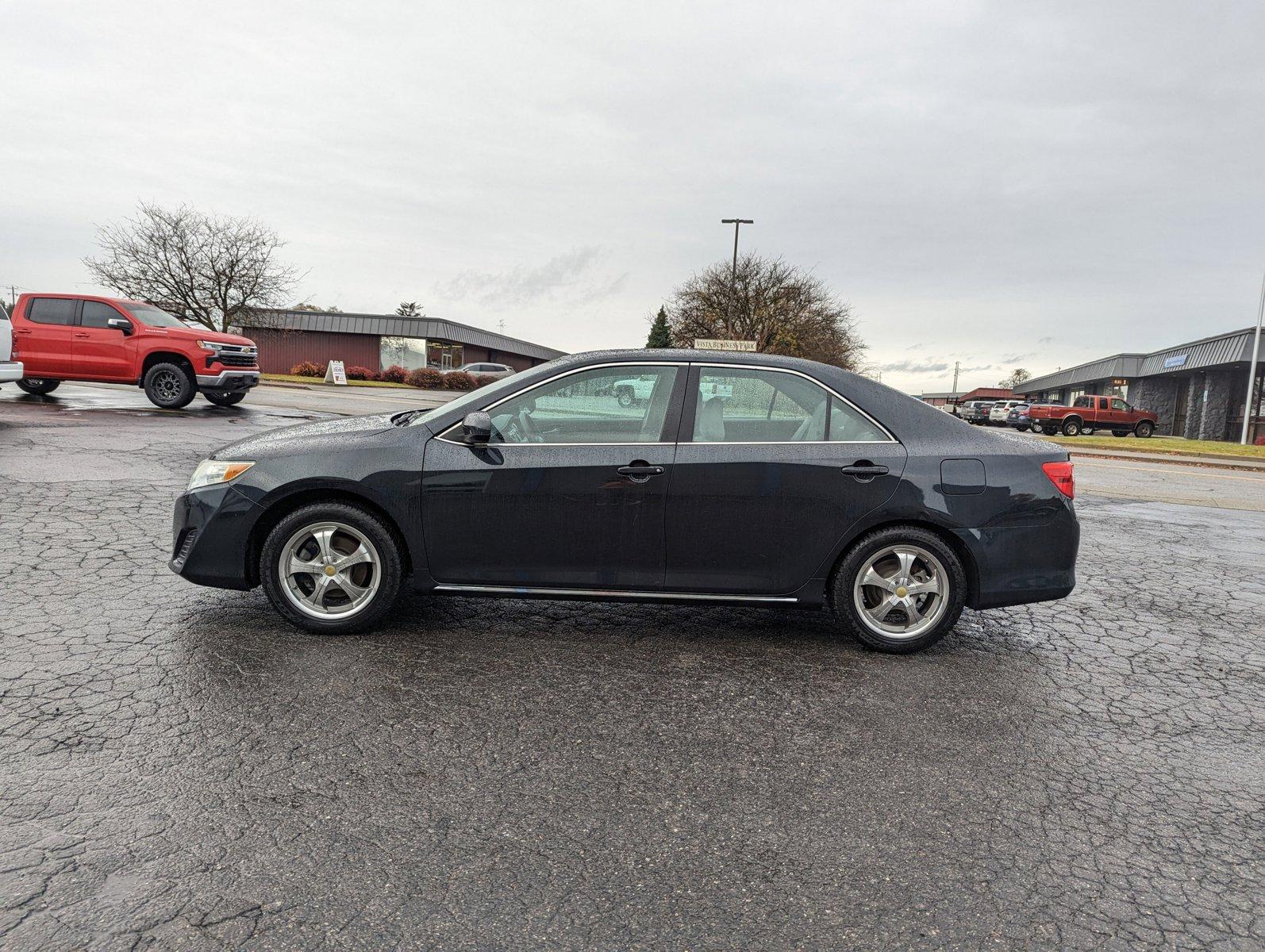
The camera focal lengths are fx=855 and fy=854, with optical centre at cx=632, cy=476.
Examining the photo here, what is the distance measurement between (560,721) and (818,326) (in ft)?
162

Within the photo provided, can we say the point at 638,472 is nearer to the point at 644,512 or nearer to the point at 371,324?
the point at 644,512

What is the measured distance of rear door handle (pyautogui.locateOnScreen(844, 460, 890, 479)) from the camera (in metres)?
4.33

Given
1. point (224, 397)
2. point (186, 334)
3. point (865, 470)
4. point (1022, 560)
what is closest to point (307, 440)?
point (865, 470)

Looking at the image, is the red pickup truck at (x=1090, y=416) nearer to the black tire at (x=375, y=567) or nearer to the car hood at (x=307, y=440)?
the car hood at (x=307, y=440)

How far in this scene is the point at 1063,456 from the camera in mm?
4551

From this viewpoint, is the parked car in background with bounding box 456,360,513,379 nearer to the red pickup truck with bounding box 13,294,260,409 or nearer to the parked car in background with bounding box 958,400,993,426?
the parked car in background with bounding box 958,400,993,426

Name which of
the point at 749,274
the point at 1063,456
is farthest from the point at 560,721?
the point at 749,274

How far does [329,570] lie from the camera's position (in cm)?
436

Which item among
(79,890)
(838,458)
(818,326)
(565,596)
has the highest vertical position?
(818,326)

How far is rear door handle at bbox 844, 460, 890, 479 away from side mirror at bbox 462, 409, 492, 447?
1.81 metres

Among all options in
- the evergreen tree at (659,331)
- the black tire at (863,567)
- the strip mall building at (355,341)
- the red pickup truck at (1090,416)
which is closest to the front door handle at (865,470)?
the black tire at (863,567)

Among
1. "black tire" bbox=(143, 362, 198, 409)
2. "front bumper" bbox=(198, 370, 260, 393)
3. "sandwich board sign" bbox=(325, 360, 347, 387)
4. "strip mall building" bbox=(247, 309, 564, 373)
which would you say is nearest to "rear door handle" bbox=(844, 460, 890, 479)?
"front bumper" bbox=(198, 370, 260, 393)

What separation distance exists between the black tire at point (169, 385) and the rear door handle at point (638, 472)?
48.7 ft

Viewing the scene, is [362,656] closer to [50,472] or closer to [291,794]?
[291,794]
